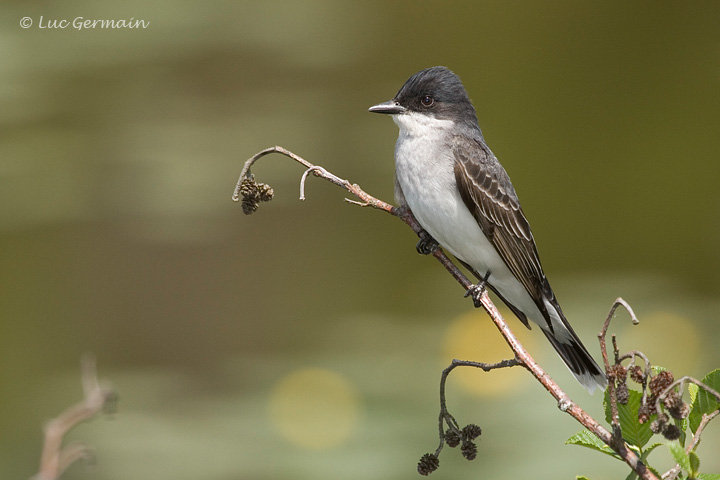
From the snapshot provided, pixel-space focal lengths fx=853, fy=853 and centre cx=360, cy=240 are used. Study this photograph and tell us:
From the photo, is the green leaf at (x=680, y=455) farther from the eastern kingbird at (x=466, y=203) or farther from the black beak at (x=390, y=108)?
the black beak at (x=390, y=108)

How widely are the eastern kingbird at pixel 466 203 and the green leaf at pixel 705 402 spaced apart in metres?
2.28

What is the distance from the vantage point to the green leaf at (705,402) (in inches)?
67.2

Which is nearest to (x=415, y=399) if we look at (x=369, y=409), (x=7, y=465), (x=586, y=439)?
(x=369, y=409)

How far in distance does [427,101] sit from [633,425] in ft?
10.4

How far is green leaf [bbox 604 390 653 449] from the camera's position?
1.73 meters

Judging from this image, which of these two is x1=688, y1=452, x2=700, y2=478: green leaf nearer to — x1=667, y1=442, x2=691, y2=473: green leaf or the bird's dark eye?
x1=667, y1=442, x2=691, y2=473: green leaf

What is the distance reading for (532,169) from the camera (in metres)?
7.20

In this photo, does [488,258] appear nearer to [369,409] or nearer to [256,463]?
[369,409]

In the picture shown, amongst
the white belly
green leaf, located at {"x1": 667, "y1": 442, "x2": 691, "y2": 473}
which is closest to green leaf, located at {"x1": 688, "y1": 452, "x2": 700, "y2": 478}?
green leaf, located at {"x1": 667, "y1": 442, "x2": 691, "y2": 473}

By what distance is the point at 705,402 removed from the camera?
1.72 meters

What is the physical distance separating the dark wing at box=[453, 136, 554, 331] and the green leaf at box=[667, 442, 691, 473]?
2.76m

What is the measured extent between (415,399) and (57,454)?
3.06m

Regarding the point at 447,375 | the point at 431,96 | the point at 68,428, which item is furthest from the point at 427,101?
the point at 68,428

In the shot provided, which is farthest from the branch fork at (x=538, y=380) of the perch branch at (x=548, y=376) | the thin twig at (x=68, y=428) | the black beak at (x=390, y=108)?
the black beak at (x=390, y=108)
